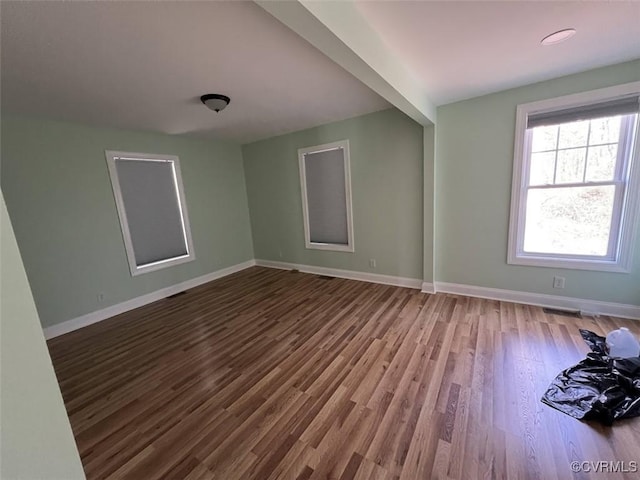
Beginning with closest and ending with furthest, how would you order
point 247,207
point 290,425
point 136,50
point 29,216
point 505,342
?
point 290,425
point 136,50
point 505,342
point 29,216
point 247,207

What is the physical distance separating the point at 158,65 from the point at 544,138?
3.80 m

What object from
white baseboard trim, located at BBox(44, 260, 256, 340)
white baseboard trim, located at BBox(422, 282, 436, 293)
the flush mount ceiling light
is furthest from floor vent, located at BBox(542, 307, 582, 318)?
white baseboard trim, located at BBox(44, 260, 256, 340)

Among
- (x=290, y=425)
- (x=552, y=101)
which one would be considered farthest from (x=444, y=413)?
(x=552, y=101)

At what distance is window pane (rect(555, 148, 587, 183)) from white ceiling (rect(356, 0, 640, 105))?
766 millimetres

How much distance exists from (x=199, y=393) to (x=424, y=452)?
1.63 m

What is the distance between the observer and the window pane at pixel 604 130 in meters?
2.51

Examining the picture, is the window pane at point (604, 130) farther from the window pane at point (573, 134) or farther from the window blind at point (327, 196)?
the window blind at point (327, 196)

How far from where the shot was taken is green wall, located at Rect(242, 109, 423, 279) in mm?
3570

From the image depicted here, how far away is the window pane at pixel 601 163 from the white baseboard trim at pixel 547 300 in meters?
1.31

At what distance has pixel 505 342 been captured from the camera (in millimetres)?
2387

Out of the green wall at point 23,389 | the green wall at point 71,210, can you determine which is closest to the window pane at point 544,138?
the green wall at point 23,389

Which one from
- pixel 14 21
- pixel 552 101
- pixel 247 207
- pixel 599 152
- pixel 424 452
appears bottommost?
pixel 424 452

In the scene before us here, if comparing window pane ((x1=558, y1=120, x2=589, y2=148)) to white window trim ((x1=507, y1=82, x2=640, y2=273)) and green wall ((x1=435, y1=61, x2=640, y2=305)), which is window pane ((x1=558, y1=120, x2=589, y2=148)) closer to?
white window trim ((x1=507, y1=82, x2=640, y2=273))

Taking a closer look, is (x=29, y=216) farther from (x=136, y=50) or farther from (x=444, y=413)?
(x=444, y=413)
